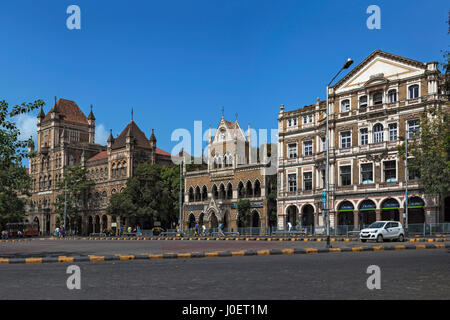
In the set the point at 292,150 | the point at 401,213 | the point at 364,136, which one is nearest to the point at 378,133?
the point at 364,136

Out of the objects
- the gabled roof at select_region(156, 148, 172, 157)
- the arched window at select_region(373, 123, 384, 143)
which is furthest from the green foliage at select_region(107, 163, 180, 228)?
the arched window at select_region(373, 123, 384, 143)

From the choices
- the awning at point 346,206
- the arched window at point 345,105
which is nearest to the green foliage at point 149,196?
the awning at point 346,206

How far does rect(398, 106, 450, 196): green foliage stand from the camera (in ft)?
139

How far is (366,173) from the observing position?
5353 cm

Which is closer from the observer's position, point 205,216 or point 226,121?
point 205,216

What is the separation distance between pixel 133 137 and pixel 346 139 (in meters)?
40.7

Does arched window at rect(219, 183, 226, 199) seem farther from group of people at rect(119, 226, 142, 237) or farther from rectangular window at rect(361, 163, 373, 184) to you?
rectangular window at rect(361, 163, 373, 184)

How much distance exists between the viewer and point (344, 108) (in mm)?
56094

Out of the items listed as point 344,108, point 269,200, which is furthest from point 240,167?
point 344,108

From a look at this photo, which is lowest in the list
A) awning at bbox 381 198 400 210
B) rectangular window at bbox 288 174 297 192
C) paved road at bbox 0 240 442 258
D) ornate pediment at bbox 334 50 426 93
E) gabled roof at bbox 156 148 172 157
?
paved road at bbox 0 240 442 258

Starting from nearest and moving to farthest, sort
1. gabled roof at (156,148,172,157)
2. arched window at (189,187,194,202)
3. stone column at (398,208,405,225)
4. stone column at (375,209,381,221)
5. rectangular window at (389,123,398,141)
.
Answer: stone column at (398,208,405,225), stone column at (375,209,381,221), rectangular window at (389,123,398,141), arched window at (189,187,194,202), gabled roof at (156,148,172,157)

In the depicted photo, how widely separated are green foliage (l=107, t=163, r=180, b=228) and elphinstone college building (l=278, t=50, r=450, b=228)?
69.8ft

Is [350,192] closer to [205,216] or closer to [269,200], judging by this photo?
[269,200]
